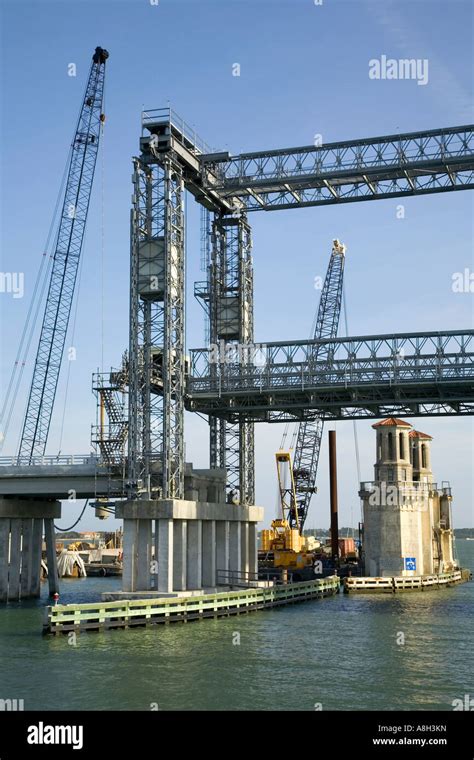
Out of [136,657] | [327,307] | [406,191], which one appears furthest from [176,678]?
[327,307]

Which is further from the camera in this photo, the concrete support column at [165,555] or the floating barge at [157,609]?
the concrete support column at [165,555]

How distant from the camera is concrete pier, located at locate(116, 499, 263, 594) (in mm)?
58094

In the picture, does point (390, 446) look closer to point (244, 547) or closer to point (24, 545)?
point (244, 547)

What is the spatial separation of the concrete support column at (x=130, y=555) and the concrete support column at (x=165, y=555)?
189 centimetres

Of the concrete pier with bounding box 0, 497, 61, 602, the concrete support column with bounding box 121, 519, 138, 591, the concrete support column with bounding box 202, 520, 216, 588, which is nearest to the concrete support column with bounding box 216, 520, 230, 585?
the concrete support column with bounding box 202, 520, 216, 588

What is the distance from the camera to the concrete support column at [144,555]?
58.8m

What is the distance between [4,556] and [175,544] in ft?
63.6

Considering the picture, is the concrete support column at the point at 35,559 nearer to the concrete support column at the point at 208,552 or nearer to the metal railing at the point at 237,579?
the concrete support column at the point at 208,552

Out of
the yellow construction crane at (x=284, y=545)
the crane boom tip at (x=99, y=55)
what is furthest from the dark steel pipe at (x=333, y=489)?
the crane boom tip at (x=99, y=55)

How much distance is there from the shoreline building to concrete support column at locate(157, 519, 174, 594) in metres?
28.8

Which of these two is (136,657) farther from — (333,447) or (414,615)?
(333,447)

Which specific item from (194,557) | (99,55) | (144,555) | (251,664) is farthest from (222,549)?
(99,55)

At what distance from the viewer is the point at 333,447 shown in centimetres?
9531

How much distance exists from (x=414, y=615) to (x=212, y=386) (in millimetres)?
20905
